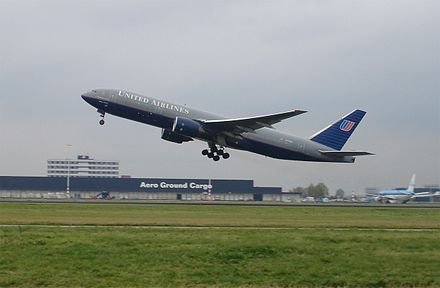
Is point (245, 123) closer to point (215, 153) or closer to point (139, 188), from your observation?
point (215, 153)

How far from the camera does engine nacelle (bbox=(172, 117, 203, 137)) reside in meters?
53.4

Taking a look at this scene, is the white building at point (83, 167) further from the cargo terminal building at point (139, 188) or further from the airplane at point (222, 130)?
the airplane at point (222, 130)

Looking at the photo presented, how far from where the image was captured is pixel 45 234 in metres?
25.5

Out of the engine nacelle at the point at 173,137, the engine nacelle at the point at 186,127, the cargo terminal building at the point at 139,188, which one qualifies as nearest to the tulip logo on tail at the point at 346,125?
the engine nacelle at the point at 173,137

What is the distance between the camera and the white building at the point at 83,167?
598 feet

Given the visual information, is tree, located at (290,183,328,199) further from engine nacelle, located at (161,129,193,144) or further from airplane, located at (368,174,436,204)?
engine nacelle, located at (161,129,193,144)

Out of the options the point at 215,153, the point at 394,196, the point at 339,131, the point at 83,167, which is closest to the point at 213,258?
the point at 215,153

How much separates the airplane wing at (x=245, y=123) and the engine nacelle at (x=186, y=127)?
3.03 feet

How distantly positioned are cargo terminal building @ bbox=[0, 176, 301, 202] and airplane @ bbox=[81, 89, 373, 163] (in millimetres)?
52904

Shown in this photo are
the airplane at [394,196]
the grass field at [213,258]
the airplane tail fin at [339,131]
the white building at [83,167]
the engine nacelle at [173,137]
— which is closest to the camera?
the grass field at [213,258]

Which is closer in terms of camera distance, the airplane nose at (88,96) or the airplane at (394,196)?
the airplane nose at (88,96)

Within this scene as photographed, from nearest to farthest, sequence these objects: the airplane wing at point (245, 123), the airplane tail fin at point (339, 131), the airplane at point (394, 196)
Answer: the airplane wing at point (245, 123) → the airplane tail fin at point (339, 131) → the airplane at point (394, 196)

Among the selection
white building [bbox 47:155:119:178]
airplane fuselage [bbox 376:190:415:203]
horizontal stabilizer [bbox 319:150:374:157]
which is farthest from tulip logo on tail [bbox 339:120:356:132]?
white building [bbox 47:155:119:178]

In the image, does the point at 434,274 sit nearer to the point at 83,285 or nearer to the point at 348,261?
the point at 348,261
